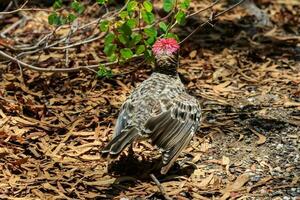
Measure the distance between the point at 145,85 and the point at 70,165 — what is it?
3.62ft

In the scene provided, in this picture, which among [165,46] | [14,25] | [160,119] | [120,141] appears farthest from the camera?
[14,25]

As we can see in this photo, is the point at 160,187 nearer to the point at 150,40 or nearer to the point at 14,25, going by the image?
the point at 150,40

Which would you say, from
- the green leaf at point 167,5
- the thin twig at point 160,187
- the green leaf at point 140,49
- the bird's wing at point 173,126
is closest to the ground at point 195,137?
the thin twig at point 160,187

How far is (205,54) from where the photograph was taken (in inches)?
358

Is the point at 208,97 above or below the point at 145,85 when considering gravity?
below

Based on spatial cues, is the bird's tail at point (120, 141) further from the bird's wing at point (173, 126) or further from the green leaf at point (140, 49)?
the green leaf at point (140, 49)

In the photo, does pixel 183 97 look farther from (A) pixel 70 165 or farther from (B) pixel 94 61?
(B) pixel 94 61

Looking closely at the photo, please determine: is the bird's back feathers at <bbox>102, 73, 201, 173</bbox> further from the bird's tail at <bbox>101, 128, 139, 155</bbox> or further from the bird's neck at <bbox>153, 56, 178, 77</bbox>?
the bird's neck at <bbox>153, 56, 178, 77</bbox>

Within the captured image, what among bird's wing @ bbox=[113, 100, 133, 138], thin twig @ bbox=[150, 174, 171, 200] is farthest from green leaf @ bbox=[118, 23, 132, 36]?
thin twig @ bbox=[150, 174, 171, 200]

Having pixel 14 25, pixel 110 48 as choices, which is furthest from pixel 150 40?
pixel 14 25

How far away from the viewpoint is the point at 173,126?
239 inches

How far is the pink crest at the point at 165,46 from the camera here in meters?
6.61

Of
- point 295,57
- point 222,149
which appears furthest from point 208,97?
point 295,57

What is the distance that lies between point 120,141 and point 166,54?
132cm
